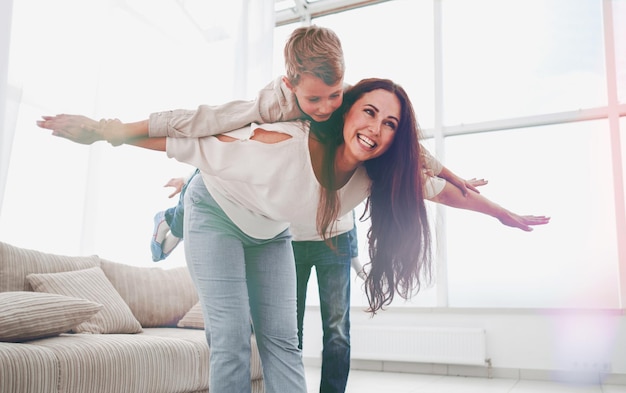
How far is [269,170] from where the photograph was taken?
1.29 metres

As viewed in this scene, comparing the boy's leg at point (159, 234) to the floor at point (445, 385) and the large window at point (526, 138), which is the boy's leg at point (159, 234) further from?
the large window at point (526, 138)

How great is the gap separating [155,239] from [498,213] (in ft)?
3.84

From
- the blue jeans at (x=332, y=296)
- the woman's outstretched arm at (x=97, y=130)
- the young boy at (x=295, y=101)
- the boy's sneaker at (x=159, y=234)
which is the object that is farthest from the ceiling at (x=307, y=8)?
the woman's outstretched arm at (x=97, y=130)

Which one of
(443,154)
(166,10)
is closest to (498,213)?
(443,154)

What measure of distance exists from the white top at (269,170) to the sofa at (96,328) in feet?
2.92

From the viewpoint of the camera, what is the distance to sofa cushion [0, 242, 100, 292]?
7.72ft

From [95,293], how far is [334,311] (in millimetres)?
1154

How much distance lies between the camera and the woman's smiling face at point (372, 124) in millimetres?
1309

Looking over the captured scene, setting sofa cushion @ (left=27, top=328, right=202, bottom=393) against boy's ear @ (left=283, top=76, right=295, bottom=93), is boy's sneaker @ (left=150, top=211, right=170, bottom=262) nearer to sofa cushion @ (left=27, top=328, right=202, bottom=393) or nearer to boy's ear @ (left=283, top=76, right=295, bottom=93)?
sofa cushion @ (left=27, top=328, right=202, bottom=393)

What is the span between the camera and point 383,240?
4.82 feet

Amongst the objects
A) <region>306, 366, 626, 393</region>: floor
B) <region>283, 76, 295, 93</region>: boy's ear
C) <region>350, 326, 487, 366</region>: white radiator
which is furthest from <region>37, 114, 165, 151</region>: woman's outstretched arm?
<region>350, 326, 487, 366</region>: white radiator

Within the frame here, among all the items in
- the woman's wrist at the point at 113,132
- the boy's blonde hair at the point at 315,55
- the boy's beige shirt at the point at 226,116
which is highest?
the boy's blonde hair at the point at 315,55

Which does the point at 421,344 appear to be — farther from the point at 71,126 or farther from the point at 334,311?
the point at 71,126

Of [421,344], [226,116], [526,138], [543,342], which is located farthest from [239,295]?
[526,138]
